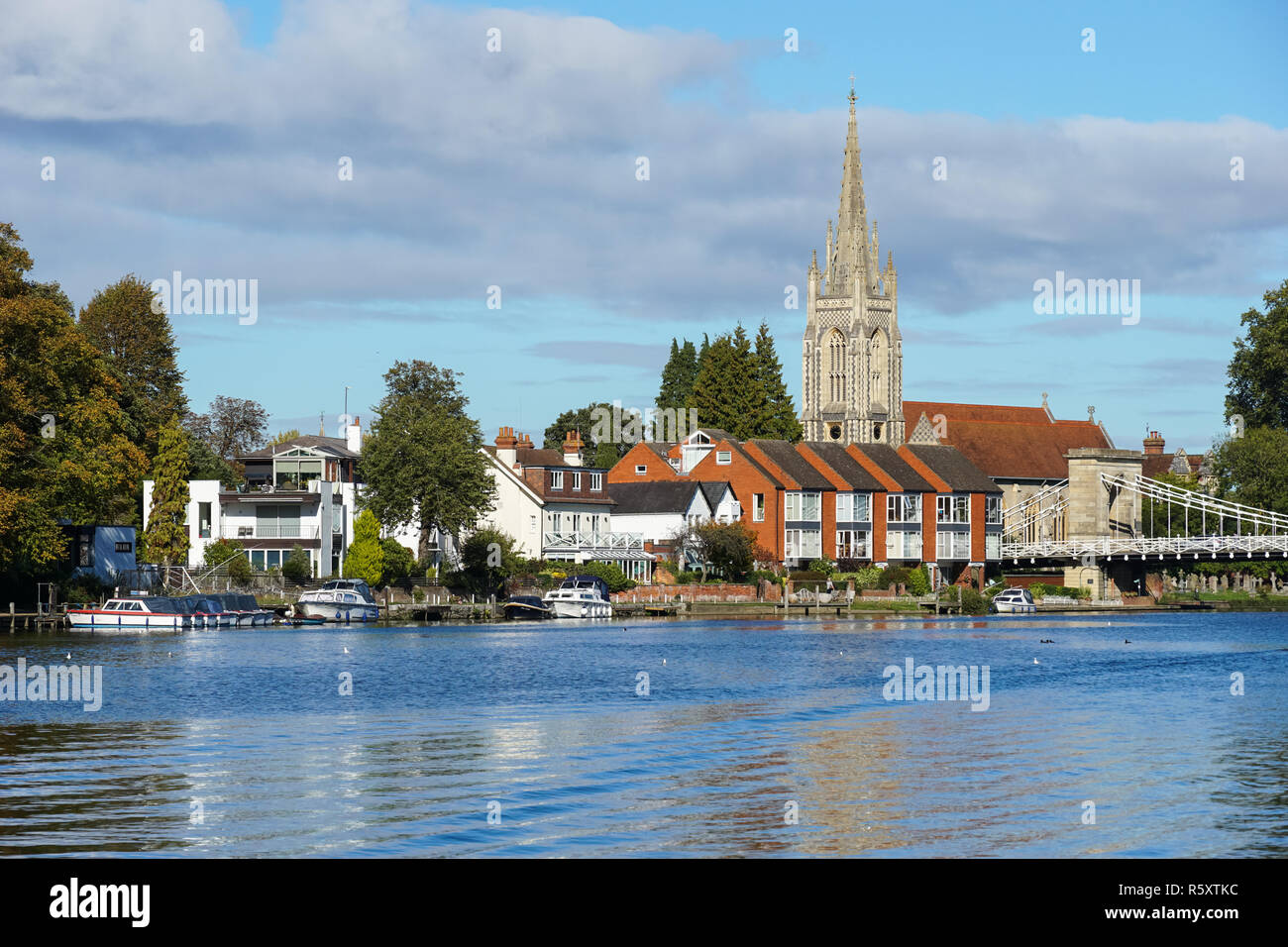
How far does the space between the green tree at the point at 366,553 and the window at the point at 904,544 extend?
46600 mm

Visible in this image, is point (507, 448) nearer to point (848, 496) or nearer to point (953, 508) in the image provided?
point (848, 496)

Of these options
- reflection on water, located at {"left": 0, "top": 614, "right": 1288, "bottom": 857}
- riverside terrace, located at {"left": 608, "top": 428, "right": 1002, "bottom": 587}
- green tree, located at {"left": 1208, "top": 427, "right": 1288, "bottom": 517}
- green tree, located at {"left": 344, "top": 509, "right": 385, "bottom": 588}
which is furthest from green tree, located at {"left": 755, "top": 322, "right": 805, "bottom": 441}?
reflection on water, located at {"left": 0, "top": 614, "right": 1288, "bottom": 857}

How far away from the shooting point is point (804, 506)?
12006 centimetres

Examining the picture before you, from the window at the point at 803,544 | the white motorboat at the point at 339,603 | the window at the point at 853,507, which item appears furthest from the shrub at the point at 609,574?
the window at the point at 853,507

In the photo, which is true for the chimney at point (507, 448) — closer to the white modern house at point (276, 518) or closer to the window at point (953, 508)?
the white modern house at point (276, 518)

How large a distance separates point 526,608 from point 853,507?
121 feet

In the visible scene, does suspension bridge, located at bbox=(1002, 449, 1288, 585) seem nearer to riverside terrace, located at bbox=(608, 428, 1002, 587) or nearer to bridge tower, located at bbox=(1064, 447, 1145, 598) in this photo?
bridge tower, located at bbox=(1064, 447, 1145, 598)

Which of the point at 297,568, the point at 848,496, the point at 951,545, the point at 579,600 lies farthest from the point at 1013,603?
the point at 297,568

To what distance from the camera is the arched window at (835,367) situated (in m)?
186

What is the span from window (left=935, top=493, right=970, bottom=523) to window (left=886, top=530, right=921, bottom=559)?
3266 millimetres

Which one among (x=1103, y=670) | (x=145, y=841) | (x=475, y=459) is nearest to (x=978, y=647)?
(x=1103, y=670)

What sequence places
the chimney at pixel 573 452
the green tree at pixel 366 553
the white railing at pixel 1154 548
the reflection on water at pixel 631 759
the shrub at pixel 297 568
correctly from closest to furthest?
the reflection on water at pixel 631 759, the shrub at pixel 297 568, the green tree at pixel 366 553, the white railing at pixel 1154 548, the chimney at pixel 573 452

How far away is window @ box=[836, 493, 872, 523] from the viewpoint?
123000 millimetres
